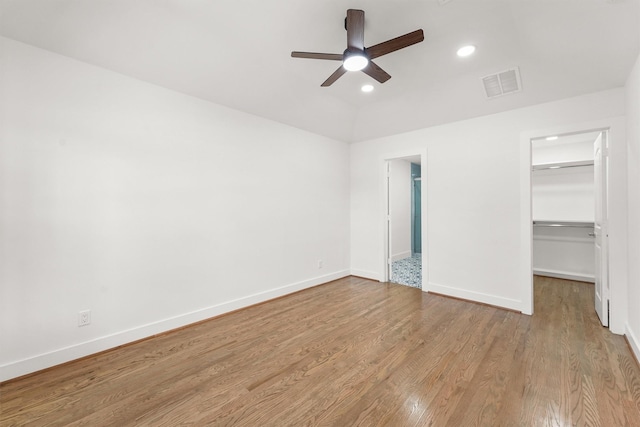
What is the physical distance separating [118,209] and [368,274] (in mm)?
3932

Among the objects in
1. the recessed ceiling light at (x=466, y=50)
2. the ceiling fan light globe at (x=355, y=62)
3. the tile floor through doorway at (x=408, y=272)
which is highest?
the recessed ceiling light at (x=466, y=50)

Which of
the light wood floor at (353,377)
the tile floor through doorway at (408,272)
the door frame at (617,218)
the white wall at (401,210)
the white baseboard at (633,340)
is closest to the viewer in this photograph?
the light wood floor at (353,377)

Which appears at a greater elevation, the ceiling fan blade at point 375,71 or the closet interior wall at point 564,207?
the ceiling fan blade at point 375,71

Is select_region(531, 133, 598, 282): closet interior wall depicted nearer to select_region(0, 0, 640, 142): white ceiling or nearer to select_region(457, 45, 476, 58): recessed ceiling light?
select_region(0, 0, 640, 142): white ceiling

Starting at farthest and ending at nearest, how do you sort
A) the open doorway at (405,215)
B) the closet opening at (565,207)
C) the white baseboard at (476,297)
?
the open doorway at (405,215) < the closet opening at (565,207) < the white baseboard at (476,297)

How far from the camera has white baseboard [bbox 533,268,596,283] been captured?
4566 mm

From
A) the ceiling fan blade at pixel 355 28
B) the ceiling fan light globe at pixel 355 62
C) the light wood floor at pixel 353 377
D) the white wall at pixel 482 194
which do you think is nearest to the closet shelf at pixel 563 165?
the white wall at pixel 482 194

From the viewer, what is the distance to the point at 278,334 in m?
2.89

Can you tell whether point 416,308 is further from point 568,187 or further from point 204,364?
point 568,187

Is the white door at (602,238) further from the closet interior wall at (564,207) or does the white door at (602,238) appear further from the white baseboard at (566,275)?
the white baseboard at (566,275)

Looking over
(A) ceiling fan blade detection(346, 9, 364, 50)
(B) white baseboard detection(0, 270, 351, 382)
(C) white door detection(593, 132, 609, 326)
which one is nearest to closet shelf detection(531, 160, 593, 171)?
(C) white door detection(593, 132, 609, 326)

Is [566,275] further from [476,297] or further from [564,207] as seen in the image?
[476,297]

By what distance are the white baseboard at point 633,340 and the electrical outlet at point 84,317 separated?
189 inches

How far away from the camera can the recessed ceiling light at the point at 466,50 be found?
267cm
